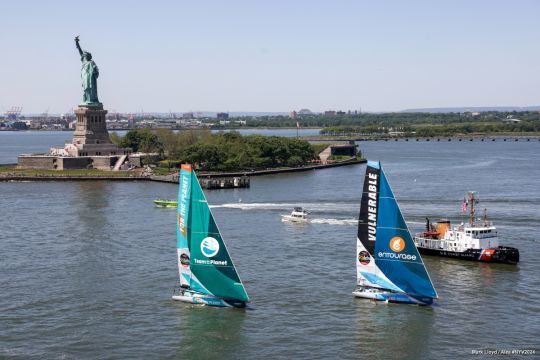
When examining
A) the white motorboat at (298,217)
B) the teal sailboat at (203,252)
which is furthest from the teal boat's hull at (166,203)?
the teal sailboat at (203,252)

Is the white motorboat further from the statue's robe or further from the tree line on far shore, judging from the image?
the statue's robe

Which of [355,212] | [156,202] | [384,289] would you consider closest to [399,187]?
[355,212]

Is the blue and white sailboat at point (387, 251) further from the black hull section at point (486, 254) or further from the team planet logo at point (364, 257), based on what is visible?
the black hull section at point (486, 254)

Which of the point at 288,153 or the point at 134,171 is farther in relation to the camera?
the point at 288,153

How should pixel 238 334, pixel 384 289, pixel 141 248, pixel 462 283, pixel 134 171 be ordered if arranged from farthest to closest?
pixel 134 171 → pixel 141 248 → pixel 462 283 → pixel 384 289 → pixel 238 334

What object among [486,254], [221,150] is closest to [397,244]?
[486,254]

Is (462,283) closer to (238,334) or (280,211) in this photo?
(238,334)
